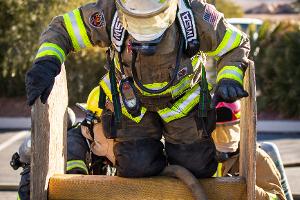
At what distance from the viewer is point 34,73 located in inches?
139

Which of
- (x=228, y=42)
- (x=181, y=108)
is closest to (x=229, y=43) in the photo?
(x=228, y=42)

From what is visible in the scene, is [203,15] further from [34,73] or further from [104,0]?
[34,73]

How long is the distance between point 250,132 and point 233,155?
5.15 ft

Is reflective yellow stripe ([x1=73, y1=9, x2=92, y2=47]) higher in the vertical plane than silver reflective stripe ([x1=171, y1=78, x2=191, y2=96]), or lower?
higher

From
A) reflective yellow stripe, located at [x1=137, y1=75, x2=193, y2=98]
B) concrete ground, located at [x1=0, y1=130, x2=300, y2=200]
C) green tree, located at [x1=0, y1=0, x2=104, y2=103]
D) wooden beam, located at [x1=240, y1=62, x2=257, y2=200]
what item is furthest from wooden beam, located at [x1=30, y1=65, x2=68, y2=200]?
green tree, located at [x1=0, y1=0, x2=104, y2=103]

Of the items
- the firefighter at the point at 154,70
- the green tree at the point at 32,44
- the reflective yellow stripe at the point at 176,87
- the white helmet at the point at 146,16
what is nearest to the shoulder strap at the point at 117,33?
the firefighter at the point at 154,70

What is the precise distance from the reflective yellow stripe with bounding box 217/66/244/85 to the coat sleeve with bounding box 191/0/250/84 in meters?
0.01

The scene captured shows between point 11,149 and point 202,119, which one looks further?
point 11,149

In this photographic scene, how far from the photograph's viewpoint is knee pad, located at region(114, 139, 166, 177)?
3908 millimetres

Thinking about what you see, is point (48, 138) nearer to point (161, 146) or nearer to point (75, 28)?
point (75, 28)

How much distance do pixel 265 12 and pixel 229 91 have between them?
28501mm

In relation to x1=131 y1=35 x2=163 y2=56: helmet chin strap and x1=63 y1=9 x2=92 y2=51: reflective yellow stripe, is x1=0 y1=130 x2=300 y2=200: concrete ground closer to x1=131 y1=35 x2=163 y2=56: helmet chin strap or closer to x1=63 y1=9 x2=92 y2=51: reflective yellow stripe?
x1=63 y1=9 x2=92 y2=51: reflective yellow stripe

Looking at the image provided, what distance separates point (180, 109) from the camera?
4.01 m

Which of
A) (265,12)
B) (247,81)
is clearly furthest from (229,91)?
(265,12)
